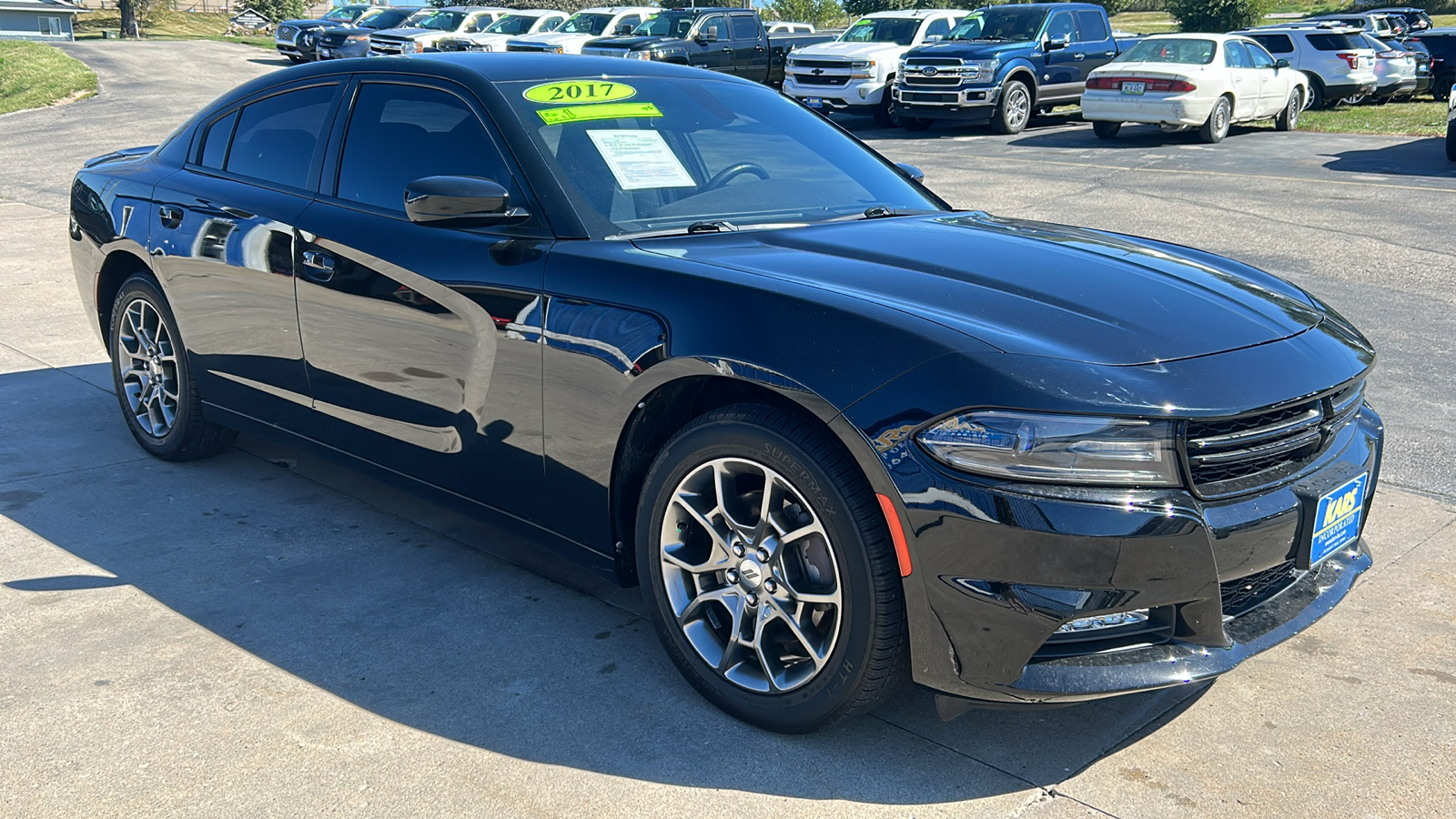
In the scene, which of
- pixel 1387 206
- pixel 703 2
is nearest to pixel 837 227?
pixel 1387 206

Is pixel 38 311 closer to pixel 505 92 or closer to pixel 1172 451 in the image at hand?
pixel 505 92

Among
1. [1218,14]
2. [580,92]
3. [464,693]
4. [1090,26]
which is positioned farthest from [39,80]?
[1218,14]

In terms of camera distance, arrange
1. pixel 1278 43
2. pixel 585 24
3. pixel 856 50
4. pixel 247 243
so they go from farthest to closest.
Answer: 1. pixel 585 24
2. pixel 1278 43
3. pixel 856 50
4. pixel 247 243

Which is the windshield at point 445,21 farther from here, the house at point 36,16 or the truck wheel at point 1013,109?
the house at point 36,16

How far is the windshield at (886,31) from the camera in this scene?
22.5 meters

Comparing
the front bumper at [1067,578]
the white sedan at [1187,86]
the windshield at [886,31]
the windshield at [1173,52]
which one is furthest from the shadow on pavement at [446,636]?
the windshield at [886,31]

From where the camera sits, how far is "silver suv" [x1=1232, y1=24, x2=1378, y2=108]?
2441 cm

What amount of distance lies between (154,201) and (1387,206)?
11585 millimetres

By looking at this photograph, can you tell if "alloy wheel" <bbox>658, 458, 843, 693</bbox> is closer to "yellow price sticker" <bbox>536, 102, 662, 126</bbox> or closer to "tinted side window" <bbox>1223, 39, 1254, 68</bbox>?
"yellow price sticker" <bbox>536, 102, 662, 126</bbox>

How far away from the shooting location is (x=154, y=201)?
4.93 meters

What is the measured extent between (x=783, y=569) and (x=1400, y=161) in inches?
640

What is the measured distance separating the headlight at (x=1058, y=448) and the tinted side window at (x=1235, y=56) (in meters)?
18.4

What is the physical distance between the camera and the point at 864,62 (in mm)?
21219

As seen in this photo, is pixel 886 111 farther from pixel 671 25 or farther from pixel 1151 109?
pixel 671 25
